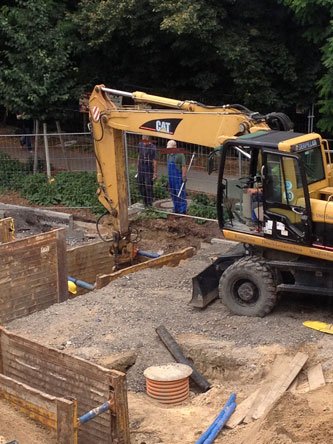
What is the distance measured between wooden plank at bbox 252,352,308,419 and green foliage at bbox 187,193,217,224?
656 centimetres

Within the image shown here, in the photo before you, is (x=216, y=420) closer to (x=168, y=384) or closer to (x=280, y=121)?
(x=168, y=384)

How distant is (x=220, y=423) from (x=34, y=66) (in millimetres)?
11918

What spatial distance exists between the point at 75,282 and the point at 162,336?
317 cm

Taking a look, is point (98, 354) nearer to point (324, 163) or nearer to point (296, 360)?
point (296, 360)

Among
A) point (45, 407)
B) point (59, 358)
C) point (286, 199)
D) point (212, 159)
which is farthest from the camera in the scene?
point (212, 159)

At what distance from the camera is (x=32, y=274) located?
37.0 ft

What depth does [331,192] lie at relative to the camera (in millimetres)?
9680

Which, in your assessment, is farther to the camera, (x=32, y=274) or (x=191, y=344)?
(x=32, y=274)

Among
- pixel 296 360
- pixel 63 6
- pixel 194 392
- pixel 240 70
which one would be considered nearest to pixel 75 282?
pixel 194 392

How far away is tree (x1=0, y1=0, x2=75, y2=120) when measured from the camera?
679 inches

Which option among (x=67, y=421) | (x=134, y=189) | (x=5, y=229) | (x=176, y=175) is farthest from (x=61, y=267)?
(x=134, y=189)

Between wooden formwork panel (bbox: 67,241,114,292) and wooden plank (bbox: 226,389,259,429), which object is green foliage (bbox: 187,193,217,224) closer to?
wooden formwork panel (bbox: 67,241,114,292)

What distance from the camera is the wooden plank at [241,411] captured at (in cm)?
796

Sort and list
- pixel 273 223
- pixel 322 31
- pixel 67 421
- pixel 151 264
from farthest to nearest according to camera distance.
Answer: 1. pixel 322 31
2. pixel 151 264
3. pixel 273 223
4. pixel 67 421
